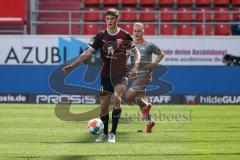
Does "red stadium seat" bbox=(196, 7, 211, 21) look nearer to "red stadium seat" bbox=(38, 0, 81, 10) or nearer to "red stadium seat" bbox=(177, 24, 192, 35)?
"red stadium seat" bbox=(177, 24, 192, 35)

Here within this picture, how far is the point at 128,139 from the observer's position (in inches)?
491

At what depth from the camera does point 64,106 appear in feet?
78.6

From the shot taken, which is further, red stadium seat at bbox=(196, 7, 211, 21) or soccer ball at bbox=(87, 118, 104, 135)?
red stadium seat at bbox=(196, 7, 211, 21)

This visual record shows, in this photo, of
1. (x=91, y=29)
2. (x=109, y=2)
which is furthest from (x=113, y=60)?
(x=109, y=2)

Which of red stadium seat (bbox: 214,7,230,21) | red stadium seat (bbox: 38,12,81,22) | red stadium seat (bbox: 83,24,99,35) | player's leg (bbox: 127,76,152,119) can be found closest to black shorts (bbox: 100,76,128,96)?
player's leg (bbox: 127,76,152,119)

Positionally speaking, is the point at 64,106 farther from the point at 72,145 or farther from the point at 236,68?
the point at 72,145

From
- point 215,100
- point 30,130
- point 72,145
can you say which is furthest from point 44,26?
point 72,145

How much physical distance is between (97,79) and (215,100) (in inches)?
191

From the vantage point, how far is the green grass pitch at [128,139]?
10039 mm

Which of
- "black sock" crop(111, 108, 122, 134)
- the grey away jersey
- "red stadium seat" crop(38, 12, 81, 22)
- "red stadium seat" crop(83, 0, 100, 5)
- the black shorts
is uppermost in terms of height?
"red stadium seat" crop(83, 0, 100, 5)

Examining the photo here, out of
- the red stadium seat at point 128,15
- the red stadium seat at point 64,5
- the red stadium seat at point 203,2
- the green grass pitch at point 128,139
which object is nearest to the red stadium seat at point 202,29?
the red stadium seat at point 203,2

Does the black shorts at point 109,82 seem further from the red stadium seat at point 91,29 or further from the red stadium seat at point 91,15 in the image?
the red stadium seat at point 91,15

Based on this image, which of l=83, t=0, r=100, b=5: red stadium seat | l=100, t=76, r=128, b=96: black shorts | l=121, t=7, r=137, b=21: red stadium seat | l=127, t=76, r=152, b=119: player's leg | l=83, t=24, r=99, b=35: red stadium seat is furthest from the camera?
l=83, t=0, r=100, b=5: red stadium seat

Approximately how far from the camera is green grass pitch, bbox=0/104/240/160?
10039mm
